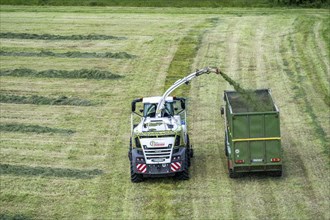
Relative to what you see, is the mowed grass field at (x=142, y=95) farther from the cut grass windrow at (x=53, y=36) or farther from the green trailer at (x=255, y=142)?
the green trailer at (x=255, y=142)

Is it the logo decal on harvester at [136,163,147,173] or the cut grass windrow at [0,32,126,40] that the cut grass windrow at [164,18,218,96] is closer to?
the cut grass windrow at [0,32,126,40]

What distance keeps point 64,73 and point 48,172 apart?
16.6 meters

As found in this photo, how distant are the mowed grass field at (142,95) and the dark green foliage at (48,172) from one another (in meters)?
0.04

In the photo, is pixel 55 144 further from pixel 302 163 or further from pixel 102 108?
pixel 302 163

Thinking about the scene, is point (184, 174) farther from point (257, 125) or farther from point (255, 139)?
point (257, 125)

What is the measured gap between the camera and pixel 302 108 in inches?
1503

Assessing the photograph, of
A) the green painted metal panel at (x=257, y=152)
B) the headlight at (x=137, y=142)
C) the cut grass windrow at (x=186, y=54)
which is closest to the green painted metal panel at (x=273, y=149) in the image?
the green painted metal panel at (x=257, y=152)

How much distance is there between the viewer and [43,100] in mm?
40969

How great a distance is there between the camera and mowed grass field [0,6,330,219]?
26.9m

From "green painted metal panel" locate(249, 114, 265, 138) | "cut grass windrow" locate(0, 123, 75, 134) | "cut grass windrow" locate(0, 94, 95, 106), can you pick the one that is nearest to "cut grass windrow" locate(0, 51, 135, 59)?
"cut grass windrow" locate(0, 94, 95, 106)

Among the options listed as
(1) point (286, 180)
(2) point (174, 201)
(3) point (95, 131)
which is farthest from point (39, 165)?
(1) point (286, 180)

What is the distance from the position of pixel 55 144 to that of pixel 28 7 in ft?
117

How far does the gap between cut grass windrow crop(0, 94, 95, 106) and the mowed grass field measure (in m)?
0.07

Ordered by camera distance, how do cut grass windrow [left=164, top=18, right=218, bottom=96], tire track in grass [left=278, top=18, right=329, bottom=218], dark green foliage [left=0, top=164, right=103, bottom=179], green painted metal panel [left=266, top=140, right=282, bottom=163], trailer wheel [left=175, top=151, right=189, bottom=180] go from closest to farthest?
tire track in grass [left=278, top=18, right=329, bottom=218] < green painted metal panel [left=266, top=140, right=282, bottom=163] < trailer wheel [left=175, top=151, right=189, bottom=180] < dark green foliage [left=0, top=164, right=103, bottom=179] < cut grass windrow [left=164, top=18, right=218, bottom=96]
